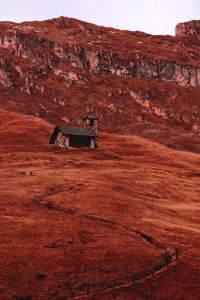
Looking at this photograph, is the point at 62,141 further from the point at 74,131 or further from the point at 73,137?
the point at 74,131

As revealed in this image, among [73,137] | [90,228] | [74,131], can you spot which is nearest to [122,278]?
[90,228]

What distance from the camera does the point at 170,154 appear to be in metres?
101

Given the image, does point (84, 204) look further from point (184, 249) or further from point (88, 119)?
point (88, 119)

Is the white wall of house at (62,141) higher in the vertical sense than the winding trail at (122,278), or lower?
lower

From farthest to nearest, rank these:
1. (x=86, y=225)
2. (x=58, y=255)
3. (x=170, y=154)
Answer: (x=170, y=154)
(x=86, y=225)
(x=58, y=255)

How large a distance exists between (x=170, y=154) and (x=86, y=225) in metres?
71.7

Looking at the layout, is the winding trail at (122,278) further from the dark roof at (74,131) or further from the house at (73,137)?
the dark roof at (74,131)

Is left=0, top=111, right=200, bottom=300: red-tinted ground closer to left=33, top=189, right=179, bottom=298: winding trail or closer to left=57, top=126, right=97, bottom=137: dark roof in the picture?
left=33, top=189, right=179, bottom=298: winding trail

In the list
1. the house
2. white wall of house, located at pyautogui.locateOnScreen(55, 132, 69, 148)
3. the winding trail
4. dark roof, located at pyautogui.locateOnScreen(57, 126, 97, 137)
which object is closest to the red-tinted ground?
the winding trail

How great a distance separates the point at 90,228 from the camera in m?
31.0

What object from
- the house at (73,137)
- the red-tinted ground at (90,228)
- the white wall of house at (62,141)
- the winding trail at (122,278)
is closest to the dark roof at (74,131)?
the house at (73,137)

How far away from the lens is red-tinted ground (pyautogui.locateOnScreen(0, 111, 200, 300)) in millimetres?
22781

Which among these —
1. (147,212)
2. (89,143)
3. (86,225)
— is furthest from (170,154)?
(86,225)

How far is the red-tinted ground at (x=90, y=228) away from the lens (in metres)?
22.8
